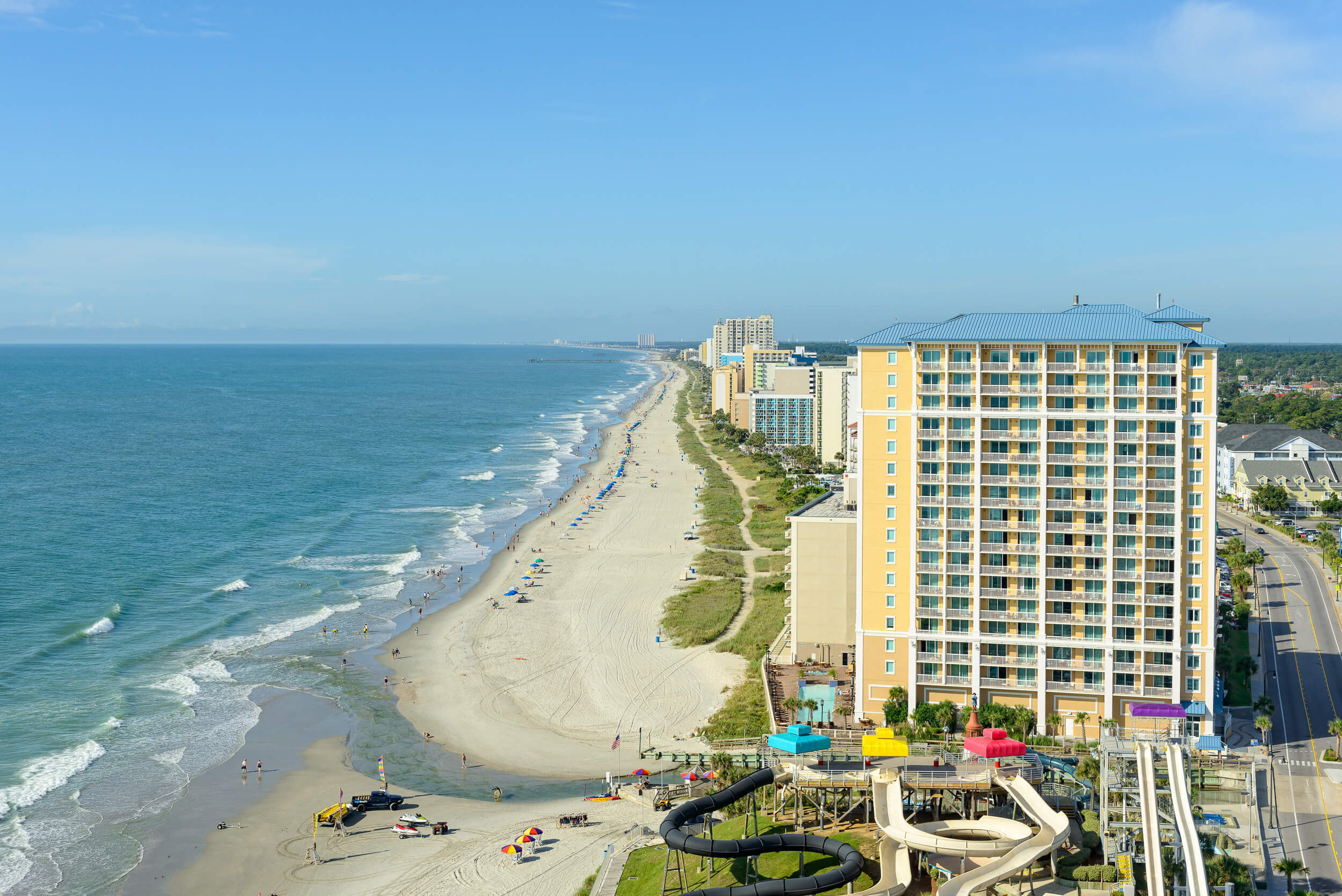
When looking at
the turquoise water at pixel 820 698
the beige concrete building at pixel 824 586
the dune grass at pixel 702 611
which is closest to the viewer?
the turquoise water at pixel 820 698

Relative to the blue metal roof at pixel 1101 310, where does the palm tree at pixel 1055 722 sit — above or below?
below

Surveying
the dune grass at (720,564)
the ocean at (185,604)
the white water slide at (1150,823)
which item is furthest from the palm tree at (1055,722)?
the dune grass at (720,564)

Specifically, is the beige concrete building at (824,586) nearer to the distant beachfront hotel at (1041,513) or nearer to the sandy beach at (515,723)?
the distant beachfront hotel at (1041,513)

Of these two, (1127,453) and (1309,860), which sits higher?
(1127,453)

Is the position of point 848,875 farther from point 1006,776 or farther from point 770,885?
point 1006,776

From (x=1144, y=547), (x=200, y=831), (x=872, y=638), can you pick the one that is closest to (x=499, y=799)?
(x=200, y=831)

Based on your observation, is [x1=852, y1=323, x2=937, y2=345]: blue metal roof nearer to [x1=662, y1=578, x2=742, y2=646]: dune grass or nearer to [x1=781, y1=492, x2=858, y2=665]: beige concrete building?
[x1=781, y1=492, x2=858, y2=665]: beige concrete building
